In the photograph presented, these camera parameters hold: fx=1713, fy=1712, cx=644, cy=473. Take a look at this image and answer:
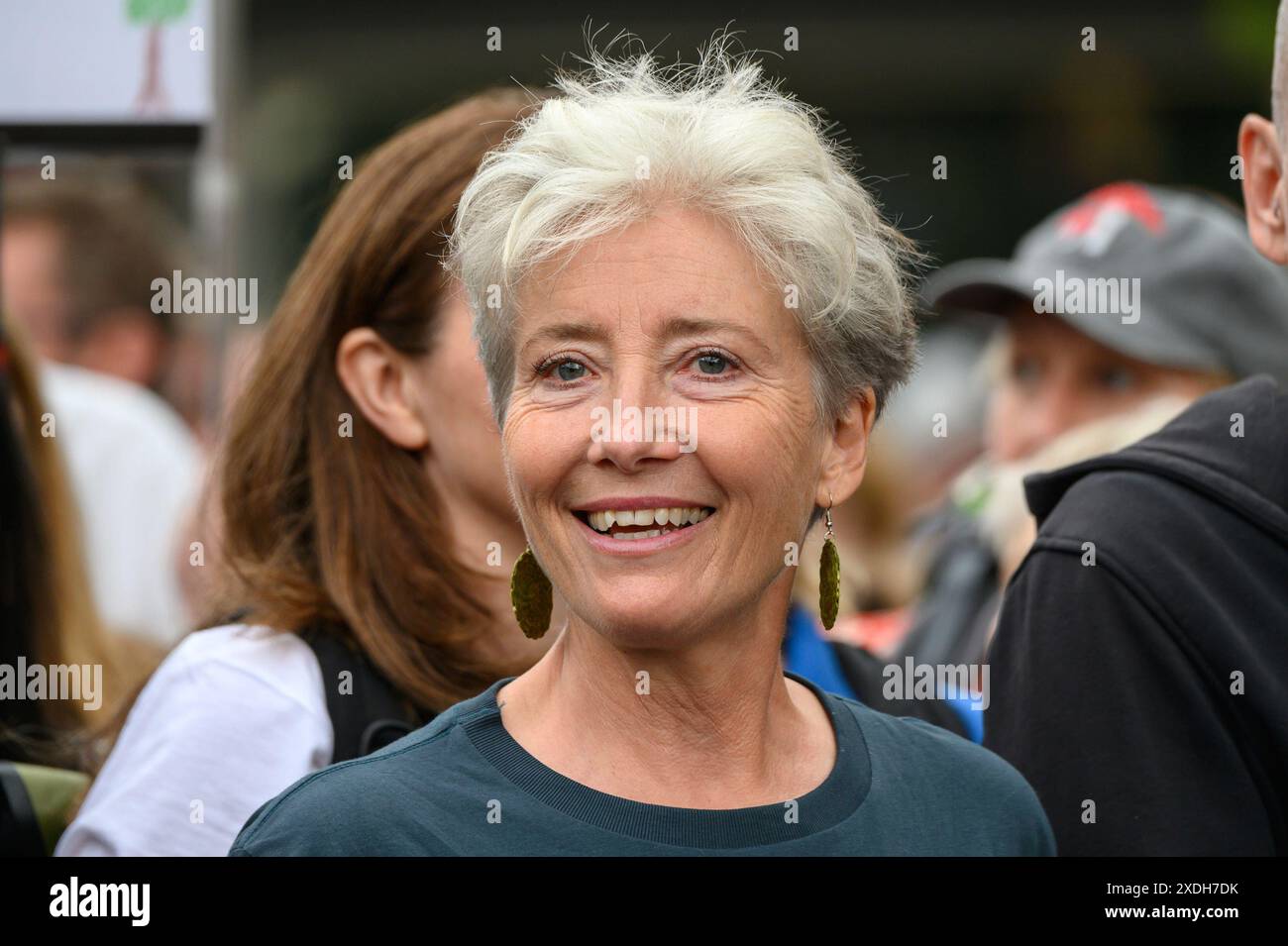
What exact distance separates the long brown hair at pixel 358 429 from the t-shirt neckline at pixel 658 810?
0.69 m

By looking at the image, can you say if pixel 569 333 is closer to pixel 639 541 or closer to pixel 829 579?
pixel 639 541

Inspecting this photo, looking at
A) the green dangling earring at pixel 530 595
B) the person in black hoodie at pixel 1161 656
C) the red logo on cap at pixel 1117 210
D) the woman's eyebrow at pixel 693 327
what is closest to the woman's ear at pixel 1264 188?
the person in black hoodie at pixel 1161 656

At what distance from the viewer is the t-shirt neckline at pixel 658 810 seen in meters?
1.93

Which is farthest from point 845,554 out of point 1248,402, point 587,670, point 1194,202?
point 587,670

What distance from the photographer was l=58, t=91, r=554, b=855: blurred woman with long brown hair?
102 inches

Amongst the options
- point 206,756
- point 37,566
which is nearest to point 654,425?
point 206,756

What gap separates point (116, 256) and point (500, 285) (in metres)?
4.73

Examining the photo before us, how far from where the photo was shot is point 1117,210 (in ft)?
15.0

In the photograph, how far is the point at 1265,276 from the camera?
4.37 meters

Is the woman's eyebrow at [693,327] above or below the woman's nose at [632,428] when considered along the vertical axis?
above

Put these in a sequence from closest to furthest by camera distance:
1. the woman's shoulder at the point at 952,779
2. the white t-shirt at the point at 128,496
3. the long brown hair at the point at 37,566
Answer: the woman's shoulder at the point at 952,779 < the long brown hair at the point at 37,566 < the white t-shirt at the point at 128,496

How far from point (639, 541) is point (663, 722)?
0.76 ft

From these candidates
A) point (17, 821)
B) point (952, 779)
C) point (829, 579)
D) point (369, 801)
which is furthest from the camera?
point (17, 821)

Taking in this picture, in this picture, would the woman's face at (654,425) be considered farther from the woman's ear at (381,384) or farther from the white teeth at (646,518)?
the woman's ear at (381,384)
